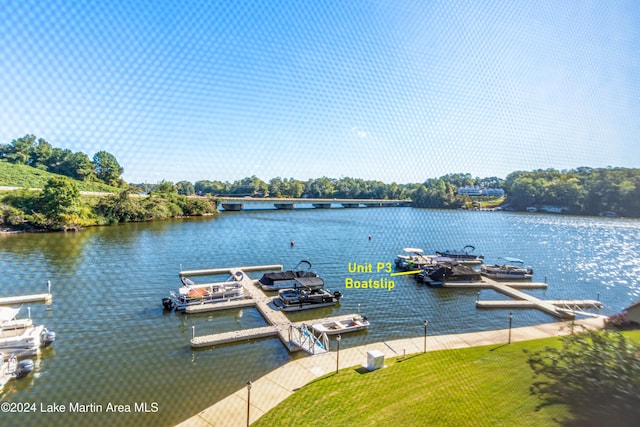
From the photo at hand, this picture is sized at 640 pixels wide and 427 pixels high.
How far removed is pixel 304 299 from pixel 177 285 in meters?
2.64

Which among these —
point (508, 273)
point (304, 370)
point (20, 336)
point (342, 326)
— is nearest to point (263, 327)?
point (342, 326)

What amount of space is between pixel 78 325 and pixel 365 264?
5796mm

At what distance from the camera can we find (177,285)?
6082mm

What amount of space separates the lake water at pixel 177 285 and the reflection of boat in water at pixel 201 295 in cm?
27

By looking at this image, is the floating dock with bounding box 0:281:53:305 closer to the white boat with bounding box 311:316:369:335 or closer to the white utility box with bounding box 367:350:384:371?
the white boat with bounding box 311:316:369:335

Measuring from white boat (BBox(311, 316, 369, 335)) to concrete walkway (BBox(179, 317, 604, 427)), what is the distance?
18 cm

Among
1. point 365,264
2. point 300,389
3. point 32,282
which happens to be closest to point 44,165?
point 32,282

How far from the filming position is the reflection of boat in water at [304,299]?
5.16 m

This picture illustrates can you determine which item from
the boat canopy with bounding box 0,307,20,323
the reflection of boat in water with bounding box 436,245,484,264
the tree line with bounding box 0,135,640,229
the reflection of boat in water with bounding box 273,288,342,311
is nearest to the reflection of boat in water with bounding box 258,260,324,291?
the reflection of boat in water with bounding box 273,288,342,311

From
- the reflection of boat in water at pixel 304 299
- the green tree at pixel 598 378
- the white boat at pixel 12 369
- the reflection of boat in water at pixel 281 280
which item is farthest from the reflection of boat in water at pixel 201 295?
the green tree at pixel 598 378

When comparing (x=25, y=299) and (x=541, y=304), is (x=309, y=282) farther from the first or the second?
(x=25, y=299)

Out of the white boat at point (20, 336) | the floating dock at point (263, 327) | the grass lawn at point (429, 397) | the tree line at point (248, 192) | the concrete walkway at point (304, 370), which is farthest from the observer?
the floating dock at point (263, 327)

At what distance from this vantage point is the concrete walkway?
7.19 ft

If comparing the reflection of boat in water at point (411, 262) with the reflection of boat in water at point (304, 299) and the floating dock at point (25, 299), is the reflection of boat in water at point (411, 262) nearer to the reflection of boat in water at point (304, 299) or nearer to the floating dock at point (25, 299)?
the reflection of boat in water at point (304, 299)
